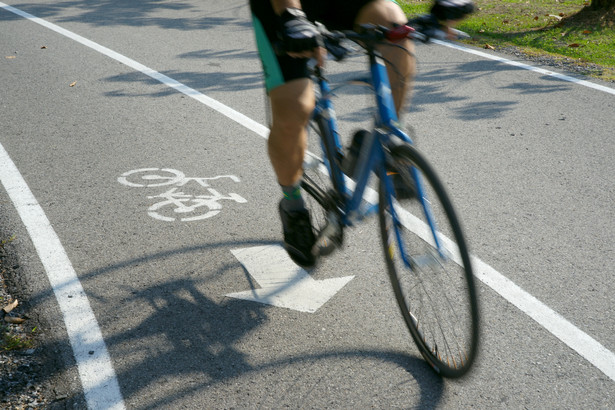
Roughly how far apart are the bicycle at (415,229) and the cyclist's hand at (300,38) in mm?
108

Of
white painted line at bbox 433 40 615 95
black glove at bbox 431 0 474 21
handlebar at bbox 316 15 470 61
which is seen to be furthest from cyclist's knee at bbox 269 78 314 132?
white painted line at bbox 433 40 615 95

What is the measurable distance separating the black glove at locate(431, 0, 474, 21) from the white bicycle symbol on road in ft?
7.22

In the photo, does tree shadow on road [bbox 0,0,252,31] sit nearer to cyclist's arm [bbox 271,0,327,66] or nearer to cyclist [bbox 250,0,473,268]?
cyclist [bbox 250,0,473,268]

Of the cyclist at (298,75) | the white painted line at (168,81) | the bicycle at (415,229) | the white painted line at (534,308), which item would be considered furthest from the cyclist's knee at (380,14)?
the white painted line at (168,81)

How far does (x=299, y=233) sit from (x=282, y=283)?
1.27 feet

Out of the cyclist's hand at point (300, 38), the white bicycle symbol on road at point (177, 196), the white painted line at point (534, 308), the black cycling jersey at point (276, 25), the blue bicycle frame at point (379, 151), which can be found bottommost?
the white painted line at point (534, 308)

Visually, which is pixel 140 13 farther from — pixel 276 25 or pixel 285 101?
pixel 285 101

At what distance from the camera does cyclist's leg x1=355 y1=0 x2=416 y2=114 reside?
2.91 m

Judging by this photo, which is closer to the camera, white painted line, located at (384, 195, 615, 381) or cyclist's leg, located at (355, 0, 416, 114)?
white painted line, located at (384, 195, 615, 381)

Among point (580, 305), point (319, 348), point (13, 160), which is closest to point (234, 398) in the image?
point (319, 348)

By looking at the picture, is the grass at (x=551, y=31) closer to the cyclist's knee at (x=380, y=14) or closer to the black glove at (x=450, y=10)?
the cyclist's knee at (x=380, y=14)


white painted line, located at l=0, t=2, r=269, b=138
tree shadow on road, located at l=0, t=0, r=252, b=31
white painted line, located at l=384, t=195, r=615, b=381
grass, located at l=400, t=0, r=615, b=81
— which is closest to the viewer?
white painted line, located at l=384, t=195, r=615, b=381

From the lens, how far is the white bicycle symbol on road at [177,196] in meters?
4.26

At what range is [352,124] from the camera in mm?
5691
